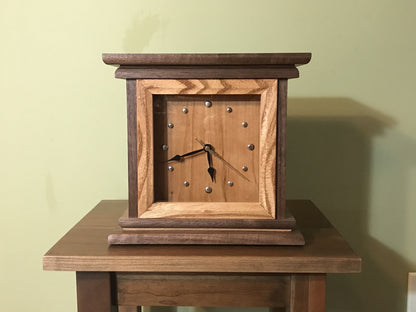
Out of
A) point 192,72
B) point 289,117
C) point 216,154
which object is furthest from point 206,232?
point 289,117

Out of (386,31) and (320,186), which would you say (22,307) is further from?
(386,31)

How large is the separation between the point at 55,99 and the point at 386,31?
840mm

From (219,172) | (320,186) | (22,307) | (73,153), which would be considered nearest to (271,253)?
(219,172)

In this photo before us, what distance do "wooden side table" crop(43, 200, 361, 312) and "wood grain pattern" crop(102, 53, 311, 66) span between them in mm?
308

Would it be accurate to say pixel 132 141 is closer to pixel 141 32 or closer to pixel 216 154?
pixel 216 154

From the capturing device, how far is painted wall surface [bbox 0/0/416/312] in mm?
1223

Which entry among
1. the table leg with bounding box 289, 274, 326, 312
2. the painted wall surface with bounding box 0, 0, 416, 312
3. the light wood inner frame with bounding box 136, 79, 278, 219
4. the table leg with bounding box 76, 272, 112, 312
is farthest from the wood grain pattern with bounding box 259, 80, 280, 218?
the painted wall surface with bounding box 0, 0, 416, 312

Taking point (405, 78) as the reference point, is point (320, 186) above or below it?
below

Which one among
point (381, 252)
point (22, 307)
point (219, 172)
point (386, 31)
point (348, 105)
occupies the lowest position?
point (22, 307)

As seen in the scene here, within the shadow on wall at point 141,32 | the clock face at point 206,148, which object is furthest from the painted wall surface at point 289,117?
the clock face at point 206,148

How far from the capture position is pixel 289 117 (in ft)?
4.14

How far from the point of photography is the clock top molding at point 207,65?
2.67 ft

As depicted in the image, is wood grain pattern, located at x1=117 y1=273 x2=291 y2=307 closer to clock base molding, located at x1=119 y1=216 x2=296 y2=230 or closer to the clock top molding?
clock base molding, located at x1=119 y1=216 x2=296 y2=230

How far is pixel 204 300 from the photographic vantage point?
826mm
